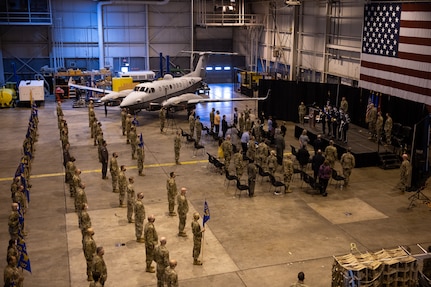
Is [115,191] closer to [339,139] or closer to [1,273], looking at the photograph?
[1,273]

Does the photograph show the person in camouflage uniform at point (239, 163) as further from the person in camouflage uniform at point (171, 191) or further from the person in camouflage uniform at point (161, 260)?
the person in camouflage uniform at point (161, 260)

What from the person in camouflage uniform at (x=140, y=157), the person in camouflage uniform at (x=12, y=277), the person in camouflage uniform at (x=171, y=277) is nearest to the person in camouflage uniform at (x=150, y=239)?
the person in camouflage uniform at (x=171, y=277)

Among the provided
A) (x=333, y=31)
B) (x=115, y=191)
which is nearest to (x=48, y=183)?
(x=115, y=191)

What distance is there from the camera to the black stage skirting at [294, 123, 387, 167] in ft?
71.3

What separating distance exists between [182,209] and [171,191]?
5.72ft

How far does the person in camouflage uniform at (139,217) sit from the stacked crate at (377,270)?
18.4ft

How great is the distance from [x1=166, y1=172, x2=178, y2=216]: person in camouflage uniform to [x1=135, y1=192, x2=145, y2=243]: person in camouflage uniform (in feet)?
6.73

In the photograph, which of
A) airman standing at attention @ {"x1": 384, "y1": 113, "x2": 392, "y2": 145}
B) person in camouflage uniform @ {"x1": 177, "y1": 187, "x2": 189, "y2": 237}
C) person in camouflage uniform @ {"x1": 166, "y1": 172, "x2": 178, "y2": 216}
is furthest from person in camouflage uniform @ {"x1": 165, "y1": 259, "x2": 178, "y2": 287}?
airman standing at attention @ {"x1": 384, "y1": 113, "x2": 392, "y2": 145}

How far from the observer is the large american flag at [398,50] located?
75.8ft

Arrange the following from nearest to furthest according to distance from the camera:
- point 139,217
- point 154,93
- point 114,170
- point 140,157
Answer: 1. point 139,217
2. point 114,170
3. point 140,157
4. point 154,93

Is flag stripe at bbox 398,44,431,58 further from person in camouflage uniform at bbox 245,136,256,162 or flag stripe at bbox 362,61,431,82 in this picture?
person in camouflage uniform at bbox 245,136,256,162

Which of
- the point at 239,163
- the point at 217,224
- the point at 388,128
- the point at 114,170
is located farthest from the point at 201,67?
the point at 217,224

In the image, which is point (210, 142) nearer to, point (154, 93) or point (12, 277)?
point (154, 93)

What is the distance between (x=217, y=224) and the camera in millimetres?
15703
